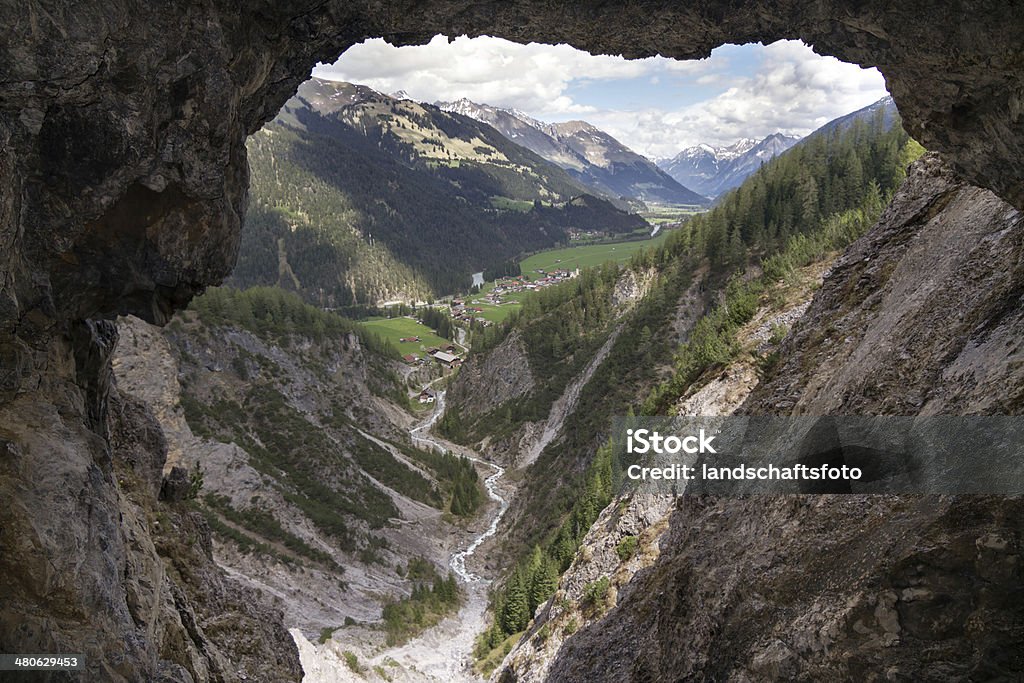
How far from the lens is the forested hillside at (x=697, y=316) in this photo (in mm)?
36656

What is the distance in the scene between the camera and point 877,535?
362 inches

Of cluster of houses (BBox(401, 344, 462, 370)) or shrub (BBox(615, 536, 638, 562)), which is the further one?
cluster of houses (BBox(401, 344, 462, 370))

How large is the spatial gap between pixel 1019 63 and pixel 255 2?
53.4ft

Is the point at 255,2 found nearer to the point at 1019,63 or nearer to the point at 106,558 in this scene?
the point at 106,558

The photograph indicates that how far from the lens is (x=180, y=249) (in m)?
13.9

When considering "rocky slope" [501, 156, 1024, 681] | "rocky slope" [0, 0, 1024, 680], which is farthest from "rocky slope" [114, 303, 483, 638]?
"rocky slope" [501, 156, 1024, 681]

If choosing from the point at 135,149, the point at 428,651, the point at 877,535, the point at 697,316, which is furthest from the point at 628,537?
the point at 697,316

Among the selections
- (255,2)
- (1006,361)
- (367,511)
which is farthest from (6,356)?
(367,511)

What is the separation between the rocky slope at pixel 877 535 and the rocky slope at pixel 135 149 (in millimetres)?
666

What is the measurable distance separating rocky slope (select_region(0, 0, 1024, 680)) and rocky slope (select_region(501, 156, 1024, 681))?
67 cm

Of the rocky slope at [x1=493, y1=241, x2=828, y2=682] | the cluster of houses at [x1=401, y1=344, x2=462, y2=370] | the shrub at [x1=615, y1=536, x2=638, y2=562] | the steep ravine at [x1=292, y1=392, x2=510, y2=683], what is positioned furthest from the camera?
the cluster of houses at [x1=401, y1=344, x2=462, y2=370]

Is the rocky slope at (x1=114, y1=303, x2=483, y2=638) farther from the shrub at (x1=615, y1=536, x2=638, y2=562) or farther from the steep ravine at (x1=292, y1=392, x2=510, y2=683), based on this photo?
the shrub at (x1=615, y1=536, x2=638, y2=562)

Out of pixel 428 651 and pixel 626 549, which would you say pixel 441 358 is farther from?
pixel 626 549

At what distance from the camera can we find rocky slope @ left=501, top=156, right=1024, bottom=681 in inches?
298
